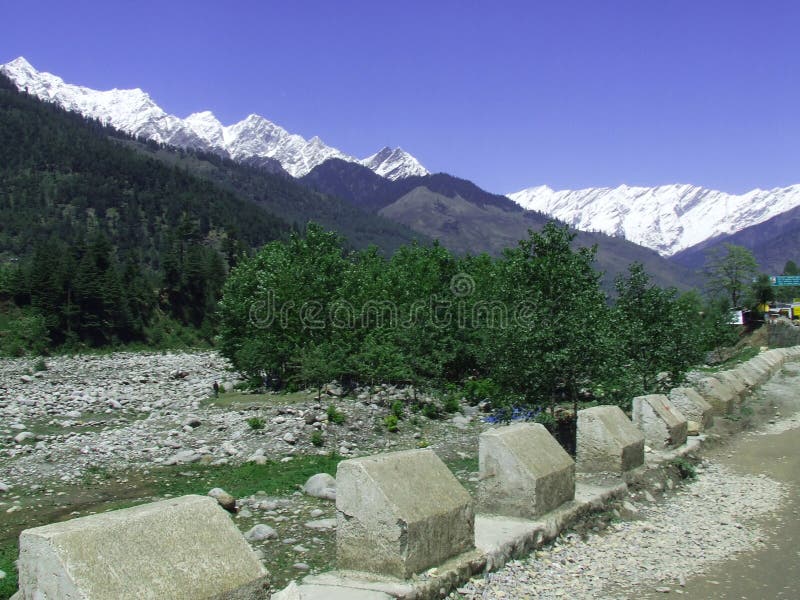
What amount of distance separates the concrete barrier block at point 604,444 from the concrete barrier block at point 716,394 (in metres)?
8.79

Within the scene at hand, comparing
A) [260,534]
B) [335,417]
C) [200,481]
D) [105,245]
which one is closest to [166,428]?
[335,417]

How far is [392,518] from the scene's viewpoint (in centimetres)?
636

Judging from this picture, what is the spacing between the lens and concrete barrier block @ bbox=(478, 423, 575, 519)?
865 cm

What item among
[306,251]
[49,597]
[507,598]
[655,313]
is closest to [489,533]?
[507,598]

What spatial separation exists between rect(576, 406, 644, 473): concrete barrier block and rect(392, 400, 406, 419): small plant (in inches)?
534

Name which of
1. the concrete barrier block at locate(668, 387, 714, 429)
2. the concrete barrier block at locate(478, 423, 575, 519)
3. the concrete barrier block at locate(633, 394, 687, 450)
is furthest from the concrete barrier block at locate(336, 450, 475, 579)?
the concrete barrier block at locate(668, 387, 714, 429)

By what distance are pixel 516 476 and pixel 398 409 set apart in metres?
16.6

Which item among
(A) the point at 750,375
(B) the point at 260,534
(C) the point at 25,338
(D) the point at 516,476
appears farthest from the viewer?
(C) the point at 25,338

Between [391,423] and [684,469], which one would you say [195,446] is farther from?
[684,469]

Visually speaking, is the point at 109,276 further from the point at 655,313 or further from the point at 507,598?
the point at 507,598

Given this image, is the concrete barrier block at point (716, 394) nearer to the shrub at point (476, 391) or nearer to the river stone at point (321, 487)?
the shrub at point (476, 391)

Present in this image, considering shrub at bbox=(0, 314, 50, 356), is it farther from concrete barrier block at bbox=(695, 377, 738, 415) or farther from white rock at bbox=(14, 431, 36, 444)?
concrete barrier block at bbox=(695, 377, 738, 415)

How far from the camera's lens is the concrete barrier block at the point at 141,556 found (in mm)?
4289

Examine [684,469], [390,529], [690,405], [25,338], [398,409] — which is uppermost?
[390,529]
